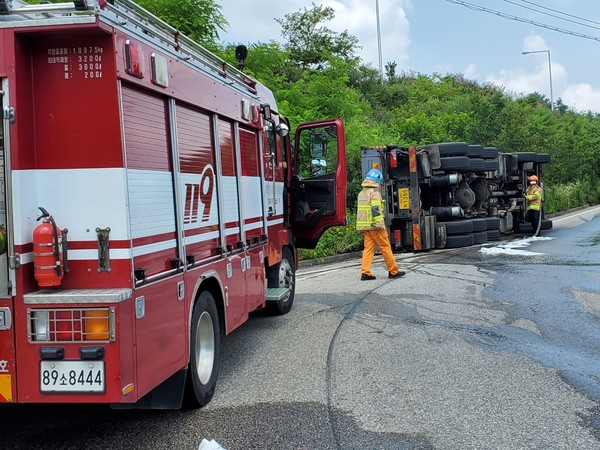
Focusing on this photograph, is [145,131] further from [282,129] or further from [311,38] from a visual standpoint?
[311,38]

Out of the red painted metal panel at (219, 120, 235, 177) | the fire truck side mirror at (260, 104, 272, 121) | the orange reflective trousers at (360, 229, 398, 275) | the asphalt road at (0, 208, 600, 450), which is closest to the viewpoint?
the asphalt road at (0, 208, 600, 450)

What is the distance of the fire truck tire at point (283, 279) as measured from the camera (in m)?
7.82

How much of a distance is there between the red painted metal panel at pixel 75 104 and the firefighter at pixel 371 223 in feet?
24.7

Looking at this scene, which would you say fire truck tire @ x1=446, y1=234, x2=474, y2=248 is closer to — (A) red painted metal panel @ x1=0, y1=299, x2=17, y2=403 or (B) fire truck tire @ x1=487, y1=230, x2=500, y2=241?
(B) fire truck tire @ x1=487, y1=230, x2=500, y2=241

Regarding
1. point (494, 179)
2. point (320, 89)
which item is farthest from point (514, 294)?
point (320, 89)

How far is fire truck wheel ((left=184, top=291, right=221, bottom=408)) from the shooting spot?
15.5 feet

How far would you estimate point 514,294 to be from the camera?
30.6ft

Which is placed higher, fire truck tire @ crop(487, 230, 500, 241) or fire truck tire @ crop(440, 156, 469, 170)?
fire truck tire @ crop(440, 156, 469, 170)

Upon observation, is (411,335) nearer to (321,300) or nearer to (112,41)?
(321,300)

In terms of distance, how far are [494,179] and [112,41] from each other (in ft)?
50.7

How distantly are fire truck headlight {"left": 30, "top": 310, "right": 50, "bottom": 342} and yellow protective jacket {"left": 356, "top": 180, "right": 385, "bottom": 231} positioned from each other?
7721mm

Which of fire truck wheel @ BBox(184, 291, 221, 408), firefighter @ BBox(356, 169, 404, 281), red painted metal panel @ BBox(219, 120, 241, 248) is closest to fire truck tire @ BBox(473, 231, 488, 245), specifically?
firefighter @ BBox(356, 169, 404, 281)

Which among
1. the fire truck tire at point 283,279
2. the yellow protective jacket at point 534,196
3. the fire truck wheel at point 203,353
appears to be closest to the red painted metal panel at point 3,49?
the fire truck wheel at point 203,353

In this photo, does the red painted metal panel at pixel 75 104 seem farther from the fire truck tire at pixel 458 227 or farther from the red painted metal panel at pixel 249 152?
the fire truck tire at pixel 458 227
